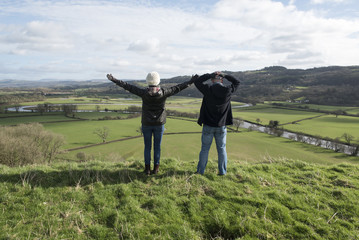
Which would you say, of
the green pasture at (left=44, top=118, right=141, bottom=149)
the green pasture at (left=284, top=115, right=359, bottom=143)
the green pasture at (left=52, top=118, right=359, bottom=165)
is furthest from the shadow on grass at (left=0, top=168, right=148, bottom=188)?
the green pasture at (left=284, top=115, right=359, bottom=143)

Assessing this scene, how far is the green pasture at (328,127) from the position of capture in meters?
59.4

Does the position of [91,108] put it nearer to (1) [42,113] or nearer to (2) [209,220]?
(1) [42,113]

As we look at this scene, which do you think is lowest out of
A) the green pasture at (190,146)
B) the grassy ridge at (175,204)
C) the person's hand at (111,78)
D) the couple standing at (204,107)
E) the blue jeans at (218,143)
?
→ the green pasture at (190,146)

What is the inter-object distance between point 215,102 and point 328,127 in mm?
78588

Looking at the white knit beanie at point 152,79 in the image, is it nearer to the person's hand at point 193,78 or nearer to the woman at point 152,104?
the woman at point 152,104

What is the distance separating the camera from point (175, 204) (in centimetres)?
519

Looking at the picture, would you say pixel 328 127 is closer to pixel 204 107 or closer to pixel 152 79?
pixel 204 107

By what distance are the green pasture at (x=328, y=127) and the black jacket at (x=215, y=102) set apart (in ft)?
214

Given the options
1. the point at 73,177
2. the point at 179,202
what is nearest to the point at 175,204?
the point at 179,202

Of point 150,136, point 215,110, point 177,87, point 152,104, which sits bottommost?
point 150,136

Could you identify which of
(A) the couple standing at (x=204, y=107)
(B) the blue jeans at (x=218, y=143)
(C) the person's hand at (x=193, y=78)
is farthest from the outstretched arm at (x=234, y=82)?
(B) the blue jeans at (x=218, y=143)

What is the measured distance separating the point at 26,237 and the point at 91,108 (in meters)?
121

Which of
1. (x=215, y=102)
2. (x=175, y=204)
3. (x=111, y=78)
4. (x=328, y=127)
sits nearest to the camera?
(x=175, y=204)

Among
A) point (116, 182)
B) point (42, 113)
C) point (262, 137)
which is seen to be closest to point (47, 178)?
point (116, 182)
